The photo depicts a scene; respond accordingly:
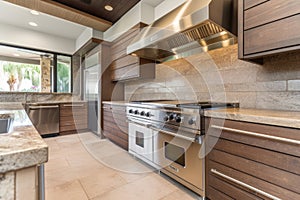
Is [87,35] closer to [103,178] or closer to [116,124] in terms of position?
[116,124]

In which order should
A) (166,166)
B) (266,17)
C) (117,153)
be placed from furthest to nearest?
(117,153), (166,166), (266,17)

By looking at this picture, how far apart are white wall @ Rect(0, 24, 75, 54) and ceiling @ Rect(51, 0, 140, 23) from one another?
198 centimetres

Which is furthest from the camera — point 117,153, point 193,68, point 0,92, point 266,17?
point 0,92

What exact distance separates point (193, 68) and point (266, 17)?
1109 millimetres

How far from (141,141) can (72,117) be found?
2704 mm

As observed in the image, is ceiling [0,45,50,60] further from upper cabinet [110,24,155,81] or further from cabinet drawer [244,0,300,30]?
cabinet drawer [244,0,300,30]

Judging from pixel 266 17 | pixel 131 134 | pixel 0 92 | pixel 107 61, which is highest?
pixel 107 61

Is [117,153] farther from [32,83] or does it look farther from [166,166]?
[32,83]

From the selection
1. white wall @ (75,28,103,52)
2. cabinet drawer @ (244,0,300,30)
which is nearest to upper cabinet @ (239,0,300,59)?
cabinet drawer @ (244,0,300,30)

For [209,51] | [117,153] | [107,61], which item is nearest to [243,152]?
[209,51]

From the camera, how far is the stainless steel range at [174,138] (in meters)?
1.50

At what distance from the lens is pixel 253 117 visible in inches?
43.2

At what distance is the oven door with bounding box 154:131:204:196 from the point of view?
1.51m

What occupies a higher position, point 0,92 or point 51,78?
point 51,78
